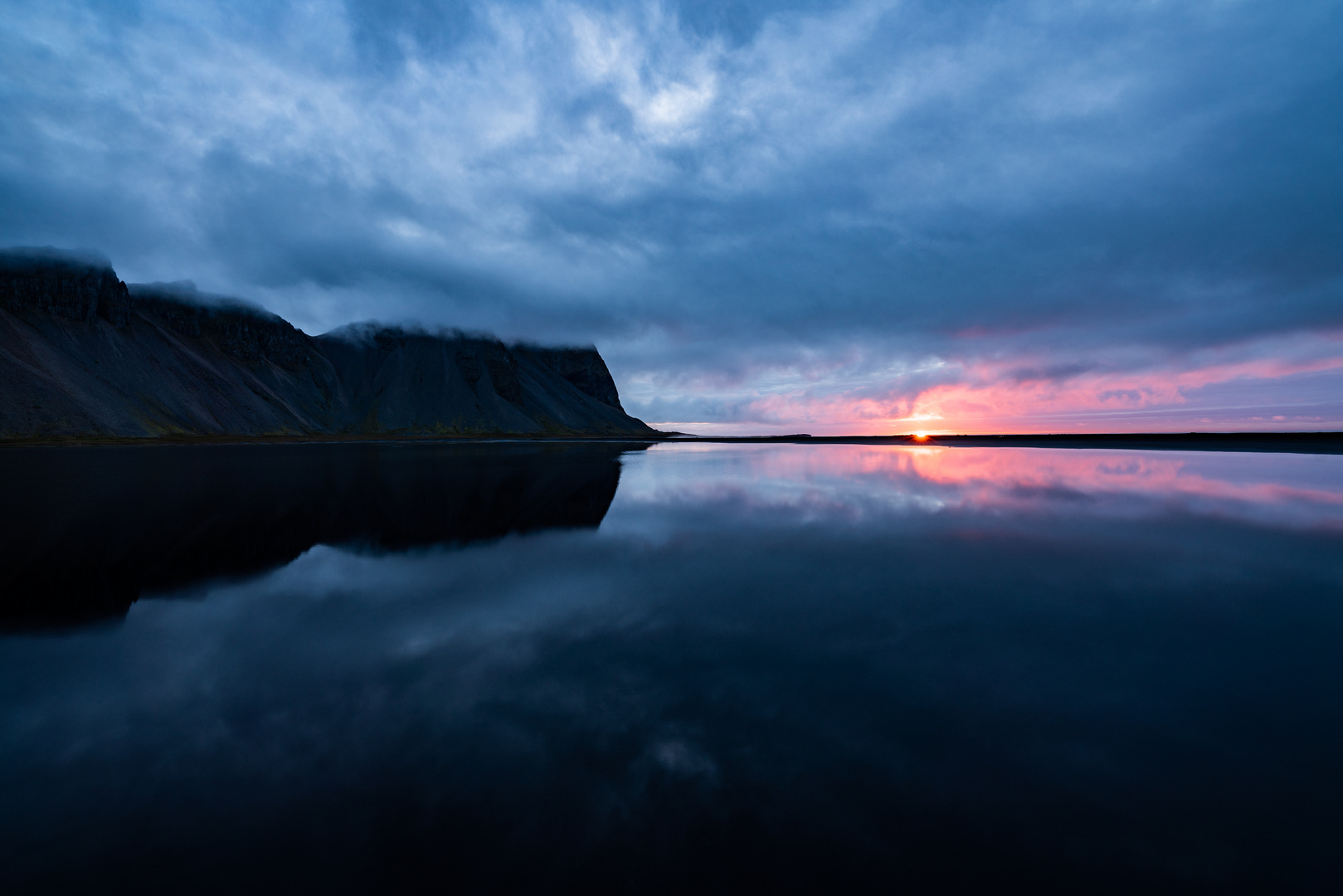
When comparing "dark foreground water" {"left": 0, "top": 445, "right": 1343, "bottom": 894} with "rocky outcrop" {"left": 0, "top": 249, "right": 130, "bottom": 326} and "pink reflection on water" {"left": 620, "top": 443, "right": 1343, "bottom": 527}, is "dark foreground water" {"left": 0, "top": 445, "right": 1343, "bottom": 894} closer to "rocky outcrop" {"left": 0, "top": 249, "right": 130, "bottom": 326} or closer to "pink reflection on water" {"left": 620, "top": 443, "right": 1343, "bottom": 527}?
"pink reflection on water" {"left": 620, "top": 443, "right": 1343, "bottom": 527}

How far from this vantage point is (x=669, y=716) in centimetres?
721

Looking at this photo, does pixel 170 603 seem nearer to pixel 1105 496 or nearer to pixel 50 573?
pixel 50 573

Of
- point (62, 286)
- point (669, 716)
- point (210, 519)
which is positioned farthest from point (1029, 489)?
point (62, 286)

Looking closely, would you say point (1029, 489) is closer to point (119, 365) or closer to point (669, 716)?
point (669, 716)

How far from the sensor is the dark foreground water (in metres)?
4.72

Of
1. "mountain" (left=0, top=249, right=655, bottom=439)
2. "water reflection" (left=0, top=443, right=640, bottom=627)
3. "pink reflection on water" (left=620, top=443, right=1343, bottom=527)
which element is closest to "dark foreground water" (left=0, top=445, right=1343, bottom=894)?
"water reflection" (left=0, top=443, right=640, bottom=627)

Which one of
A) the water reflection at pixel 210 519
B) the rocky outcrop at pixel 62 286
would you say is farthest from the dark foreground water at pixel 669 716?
the rocky outcrop at pixel 62 286

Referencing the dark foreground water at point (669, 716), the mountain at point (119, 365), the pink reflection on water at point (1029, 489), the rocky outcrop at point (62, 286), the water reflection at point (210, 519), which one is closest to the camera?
the dark foreground water at point (669, 716)

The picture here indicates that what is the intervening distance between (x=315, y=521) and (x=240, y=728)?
688 inches

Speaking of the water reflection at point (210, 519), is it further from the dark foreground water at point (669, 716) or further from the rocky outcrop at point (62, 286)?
the rocky outcrop at point (62, 286)

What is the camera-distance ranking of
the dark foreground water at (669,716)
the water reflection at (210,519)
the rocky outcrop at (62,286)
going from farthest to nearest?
the rocky outcrop at (62,286) < the water reflection at (210,519) < the dark foreground water at (669,716)

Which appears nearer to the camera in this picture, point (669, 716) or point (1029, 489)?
point (669, 716)

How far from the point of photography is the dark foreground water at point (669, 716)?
472 cm

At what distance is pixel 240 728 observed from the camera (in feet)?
23.2
